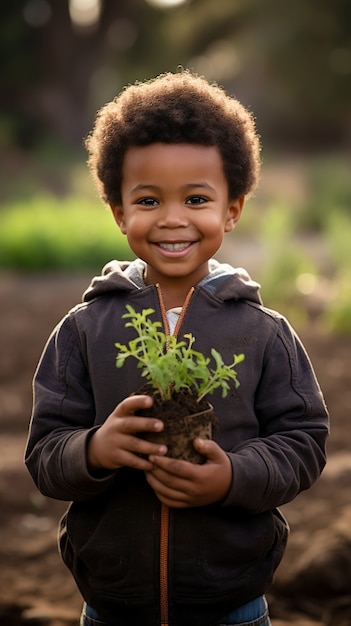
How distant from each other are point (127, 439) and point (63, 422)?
1.08ft

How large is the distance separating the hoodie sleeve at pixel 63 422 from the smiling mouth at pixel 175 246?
31 centimetres

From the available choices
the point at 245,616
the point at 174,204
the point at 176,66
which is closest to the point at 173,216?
the point at 174,204

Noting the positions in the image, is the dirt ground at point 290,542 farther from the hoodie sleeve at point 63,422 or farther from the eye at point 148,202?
the eye at point 148,202

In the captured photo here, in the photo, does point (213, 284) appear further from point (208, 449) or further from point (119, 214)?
point (208, 449)

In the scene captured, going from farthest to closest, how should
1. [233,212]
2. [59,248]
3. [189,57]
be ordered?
[189,57] < [59,248] < [233,212]

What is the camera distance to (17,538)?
14.9 ft

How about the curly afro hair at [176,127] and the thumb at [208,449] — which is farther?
the curly afro hair at [176,127]

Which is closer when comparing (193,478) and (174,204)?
(193,478)

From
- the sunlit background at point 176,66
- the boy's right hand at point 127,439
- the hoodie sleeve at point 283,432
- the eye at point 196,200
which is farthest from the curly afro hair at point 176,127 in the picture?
the sunlit background at point 176,66

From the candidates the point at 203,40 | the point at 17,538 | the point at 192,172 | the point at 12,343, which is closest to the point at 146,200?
the point at 192,172

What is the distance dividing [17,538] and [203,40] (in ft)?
85.4

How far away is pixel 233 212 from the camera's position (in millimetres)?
2561

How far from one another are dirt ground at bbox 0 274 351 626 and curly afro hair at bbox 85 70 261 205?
6.27 ft

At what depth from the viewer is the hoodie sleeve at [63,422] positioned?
2230 millimetres
